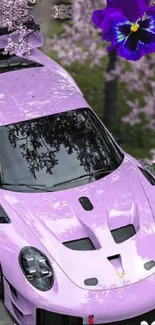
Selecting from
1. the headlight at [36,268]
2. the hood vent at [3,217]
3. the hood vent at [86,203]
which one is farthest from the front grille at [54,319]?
the hood vent at [86,203]

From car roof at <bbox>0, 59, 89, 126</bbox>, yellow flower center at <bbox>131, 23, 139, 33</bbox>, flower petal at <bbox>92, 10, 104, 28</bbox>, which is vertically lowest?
car roof at <bbox>0, 59, 89, 126</bbox>

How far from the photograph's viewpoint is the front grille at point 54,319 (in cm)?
395

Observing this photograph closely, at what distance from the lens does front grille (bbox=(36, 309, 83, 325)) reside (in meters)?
3.95

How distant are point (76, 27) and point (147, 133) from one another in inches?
74.1

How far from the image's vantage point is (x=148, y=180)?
4.98 m

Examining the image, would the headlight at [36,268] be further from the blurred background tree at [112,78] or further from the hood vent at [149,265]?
the blurred background tree at [112,78]

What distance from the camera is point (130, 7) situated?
268 centimetres

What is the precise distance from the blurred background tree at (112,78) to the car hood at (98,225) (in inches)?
102

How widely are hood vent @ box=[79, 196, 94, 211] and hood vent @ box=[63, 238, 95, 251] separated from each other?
0.31m

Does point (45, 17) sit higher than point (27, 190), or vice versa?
point (45, 17)

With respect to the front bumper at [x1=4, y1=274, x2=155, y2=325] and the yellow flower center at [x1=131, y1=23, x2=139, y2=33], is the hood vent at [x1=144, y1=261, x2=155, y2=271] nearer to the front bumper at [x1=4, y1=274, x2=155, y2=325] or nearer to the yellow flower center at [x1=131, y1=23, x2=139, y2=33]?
the front bumper at [x1=4, y1=274, x2=155, y2=325]

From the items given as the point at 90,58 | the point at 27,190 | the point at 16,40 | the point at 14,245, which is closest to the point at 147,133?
the point at 90,58

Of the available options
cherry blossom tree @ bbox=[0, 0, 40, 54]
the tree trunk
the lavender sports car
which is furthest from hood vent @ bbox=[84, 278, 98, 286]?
the tree trunk

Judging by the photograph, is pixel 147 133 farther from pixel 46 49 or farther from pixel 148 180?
pixel 148 180
